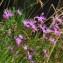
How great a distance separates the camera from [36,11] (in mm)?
3338

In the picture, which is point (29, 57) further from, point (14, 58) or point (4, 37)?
point (4, 37)

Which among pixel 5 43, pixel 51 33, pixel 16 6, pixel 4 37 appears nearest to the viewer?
pixel 51 33

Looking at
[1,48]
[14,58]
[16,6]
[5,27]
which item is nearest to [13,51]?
[14,58]

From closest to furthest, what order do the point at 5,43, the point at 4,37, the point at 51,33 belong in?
the point at 51,33
the point at 5,43
the point at 4,37

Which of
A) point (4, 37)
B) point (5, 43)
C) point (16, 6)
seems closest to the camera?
point (5, 43)

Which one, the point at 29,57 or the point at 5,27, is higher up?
the point at 5,27

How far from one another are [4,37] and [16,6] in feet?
3.34

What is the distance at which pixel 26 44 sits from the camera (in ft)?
6.84

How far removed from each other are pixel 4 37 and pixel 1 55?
28cm

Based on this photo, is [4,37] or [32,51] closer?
[32,51]

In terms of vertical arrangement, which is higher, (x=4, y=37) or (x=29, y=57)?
(x=4, y=37)

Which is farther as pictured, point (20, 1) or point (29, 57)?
point (20, 1)

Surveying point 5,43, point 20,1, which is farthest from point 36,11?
point 5,43

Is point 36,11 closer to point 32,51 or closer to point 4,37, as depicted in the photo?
point 4,37
